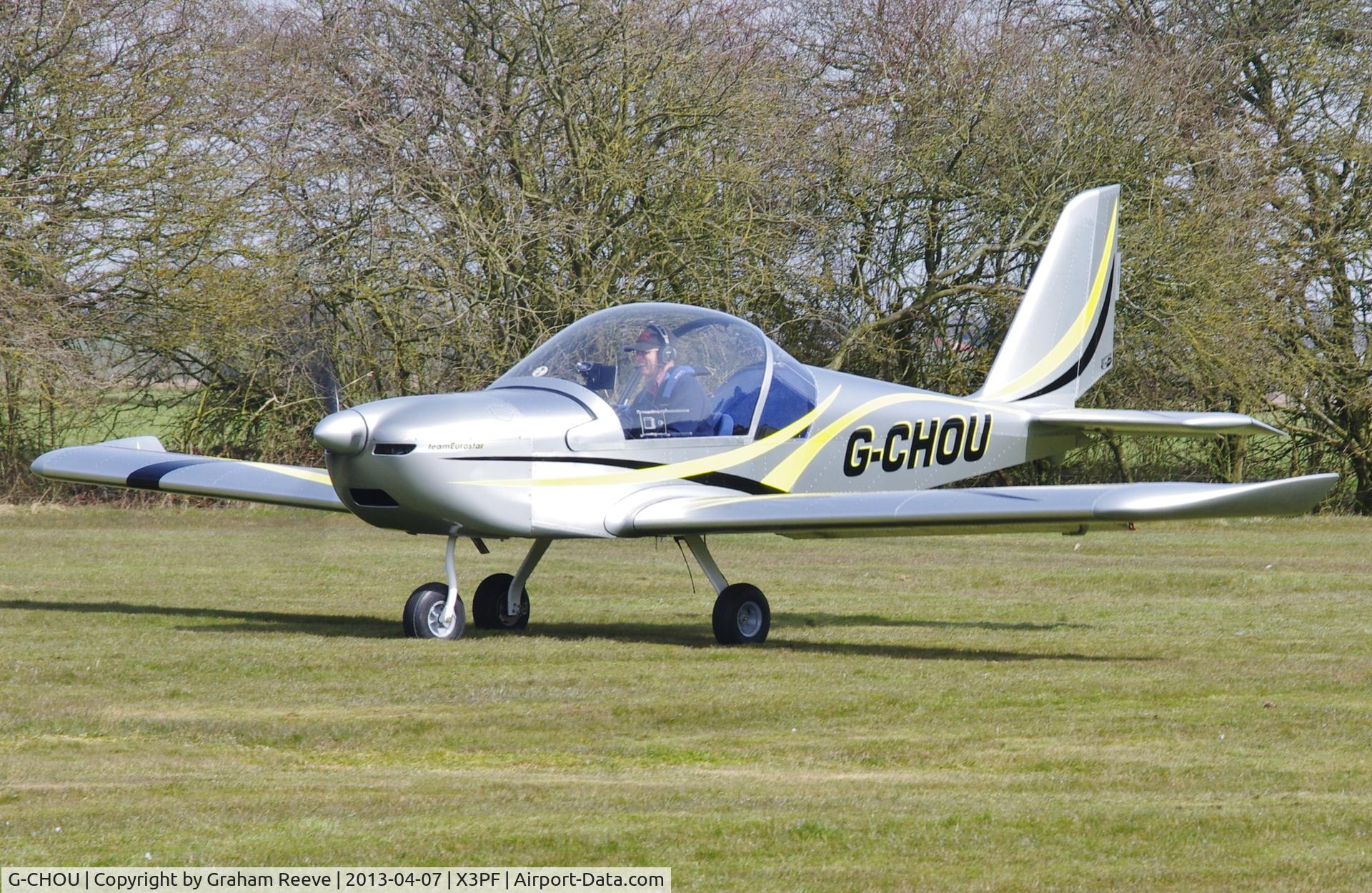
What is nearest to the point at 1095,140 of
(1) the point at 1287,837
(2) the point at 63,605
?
(2) the point at 63,605

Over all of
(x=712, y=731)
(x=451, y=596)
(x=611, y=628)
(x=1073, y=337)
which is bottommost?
(x=712, y=731)

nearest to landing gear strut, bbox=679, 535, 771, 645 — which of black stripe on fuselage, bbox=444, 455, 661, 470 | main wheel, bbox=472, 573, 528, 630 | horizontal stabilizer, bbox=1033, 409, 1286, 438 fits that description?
black stripe on fuselage, bbox=444, 455, 661, 470

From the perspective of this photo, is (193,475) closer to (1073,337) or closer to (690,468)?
(690,468)

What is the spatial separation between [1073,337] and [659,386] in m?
5.24

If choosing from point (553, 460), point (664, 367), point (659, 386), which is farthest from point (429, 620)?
point (664, 367)

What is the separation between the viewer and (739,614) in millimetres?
11398

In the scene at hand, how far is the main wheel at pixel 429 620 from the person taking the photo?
11.1 meters

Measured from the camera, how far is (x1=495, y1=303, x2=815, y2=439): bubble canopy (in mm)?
11297

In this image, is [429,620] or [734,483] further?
[734,483]

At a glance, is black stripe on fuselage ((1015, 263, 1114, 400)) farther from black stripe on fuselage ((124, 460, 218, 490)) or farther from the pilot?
black stripe on fuselage ((124, 460, 218, 490))

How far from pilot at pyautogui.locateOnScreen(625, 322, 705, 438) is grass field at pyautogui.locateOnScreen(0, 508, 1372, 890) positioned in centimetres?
147

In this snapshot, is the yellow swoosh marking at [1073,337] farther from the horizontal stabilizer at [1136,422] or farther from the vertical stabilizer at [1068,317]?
the horizontal stabilizer at [1136,422]

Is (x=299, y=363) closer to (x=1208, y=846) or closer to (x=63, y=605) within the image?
(x=63, y=605)

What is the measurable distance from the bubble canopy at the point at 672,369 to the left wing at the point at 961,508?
52cm
